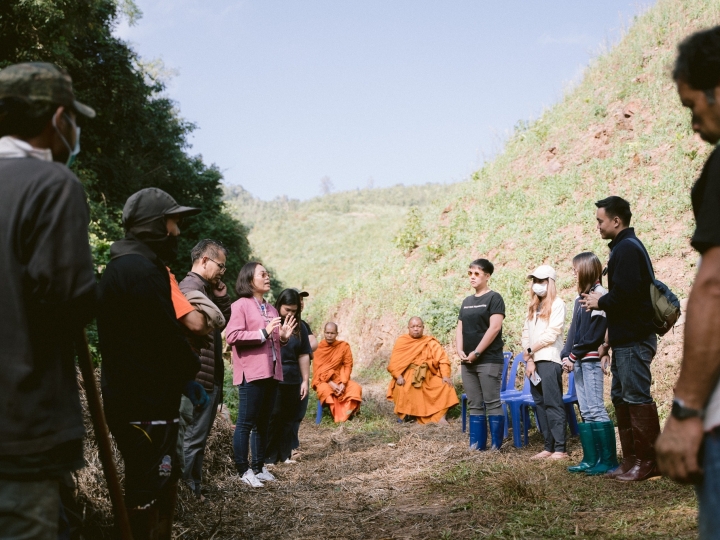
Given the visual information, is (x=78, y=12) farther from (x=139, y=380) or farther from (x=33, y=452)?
(x=33, y=452)

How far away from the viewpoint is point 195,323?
3082 mm

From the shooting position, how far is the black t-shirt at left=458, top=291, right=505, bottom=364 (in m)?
6.63

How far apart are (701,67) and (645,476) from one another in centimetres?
419

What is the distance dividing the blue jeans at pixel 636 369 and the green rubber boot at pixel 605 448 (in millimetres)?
647

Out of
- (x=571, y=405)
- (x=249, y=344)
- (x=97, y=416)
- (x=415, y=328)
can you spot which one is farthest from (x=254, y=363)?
(x=415, y=328)

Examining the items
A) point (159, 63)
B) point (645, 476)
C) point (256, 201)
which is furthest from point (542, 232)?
point (256, 201)

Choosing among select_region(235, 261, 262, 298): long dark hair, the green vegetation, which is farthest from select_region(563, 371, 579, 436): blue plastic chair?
select_region(235, 261, 262, 298): long dark hair

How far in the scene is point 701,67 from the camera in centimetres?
149

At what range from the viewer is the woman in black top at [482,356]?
6.61m

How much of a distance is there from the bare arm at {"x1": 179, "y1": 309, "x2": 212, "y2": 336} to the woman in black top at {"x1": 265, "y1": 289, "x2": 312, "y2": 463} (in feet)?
10.5

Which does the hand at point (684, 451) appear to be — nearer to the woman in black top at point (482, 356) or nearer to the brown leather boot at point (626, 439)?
the brown leather boot at point (626, 439)

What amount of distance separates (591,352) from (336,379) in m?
5.51

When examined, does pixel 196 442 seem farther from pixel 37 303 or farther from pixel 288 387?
pixel 37 303

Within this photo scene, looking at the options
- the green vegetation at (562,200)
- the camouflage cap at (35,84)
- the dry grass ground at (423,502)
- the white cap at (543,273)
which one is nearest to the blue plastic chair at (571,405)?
the dry grass ground at (423,502)
